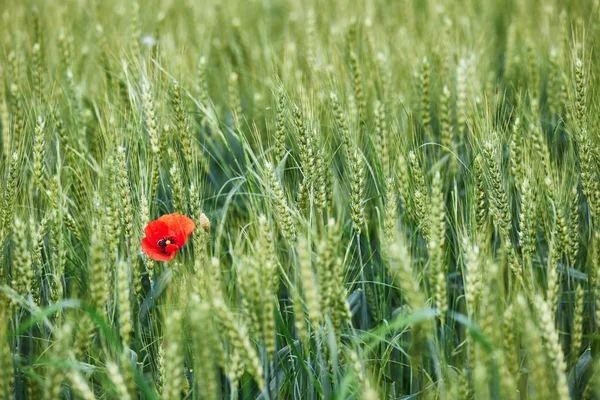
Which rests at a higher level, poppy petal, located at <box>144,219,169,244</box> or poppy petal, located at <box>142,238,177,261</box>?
poppy petal, located at <box>144,219,169,244</box>

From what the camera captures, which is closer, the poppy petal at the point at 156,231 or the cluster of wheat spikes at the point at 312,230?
the cluster of wheat spikes at the point at 312,230

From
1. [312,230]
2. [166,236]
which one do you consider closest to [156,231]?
[166,236]

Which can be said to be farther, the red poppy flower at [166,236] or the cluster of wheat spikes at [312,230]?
the red poppy flower at [166,236]

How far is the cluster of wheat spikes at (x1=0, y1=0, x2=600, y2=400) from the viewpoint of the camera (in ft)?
4.41

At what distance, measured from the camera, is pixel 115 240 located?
1562 mm

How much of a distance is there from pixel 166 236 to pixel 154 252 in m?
0.06

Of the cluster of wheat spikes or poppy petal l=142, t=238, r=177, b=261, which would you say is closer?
the cluster of wheat spikes

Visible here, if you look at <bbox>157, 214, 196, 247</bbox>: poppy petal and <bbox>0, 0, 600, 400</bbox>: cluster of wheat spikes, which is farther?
<bbox>157, 214, 196, 247</bbox>: poppy petal

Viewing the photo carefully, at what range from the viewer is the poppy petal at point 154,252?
1.67 meters

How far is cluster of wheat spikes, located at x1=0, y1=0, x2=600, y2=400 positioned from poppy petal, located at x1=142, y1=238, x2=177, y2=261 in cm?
3

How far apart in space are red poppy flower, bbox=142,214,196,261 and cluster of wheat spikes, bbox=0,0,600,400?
38mm

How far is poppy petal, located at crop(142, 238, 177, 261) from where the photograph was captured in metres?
1.67

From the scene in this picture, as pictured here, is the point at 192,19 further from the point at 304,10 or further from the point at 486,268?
the point at 486,268

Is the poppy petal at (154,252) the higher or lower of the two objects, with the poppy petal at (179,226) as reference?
lower
